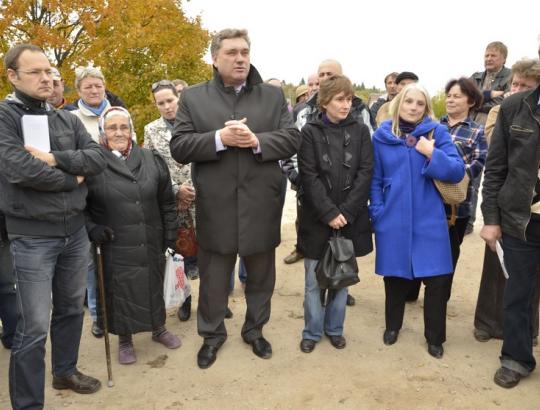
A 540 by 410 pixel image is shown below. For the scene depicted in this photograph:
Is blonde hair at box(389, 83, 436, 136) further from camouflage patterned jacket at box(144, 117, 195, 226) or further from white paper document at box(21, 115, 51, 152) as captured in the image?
white paper document at box(21, 115, 51, 152)

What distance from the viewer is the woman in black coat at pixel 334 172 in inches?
139

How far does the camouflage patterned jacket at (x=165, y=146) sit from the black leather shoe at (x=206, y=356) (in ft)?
4.06

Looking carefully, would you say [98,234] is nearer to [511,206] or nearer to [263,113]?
[263,113]

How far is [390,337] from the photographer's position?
394cm

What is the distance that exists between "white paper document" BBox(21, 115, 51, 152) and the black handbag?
201 centimetres

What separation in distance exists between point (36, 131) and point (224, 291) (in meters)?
1.75

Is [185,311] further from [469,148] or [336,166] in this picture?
[469,148]

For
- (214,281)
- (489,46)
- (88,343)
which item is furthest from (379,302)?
(489,46)

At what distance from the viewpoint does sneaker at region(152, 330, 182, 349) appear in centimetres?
392

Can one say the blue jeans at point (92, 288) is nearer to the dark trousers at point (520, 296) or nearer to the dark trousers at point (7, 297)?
the dark trousers at point (7, 297)

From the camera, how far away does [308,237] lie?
12.2 ft

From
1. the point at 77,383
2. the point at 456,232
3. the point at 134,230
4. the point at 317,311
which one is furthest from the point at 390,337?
the point at 77,383

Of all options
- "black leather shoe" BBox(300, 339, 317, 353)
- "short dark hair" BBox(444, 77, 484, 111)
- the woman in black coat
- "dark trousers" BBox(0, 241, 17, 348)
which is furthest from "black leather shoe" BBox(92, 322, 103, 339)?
"short dark hair" BBox(444, 77, 484, 111)

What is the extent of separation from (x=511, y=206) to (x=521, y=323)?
85 cm
